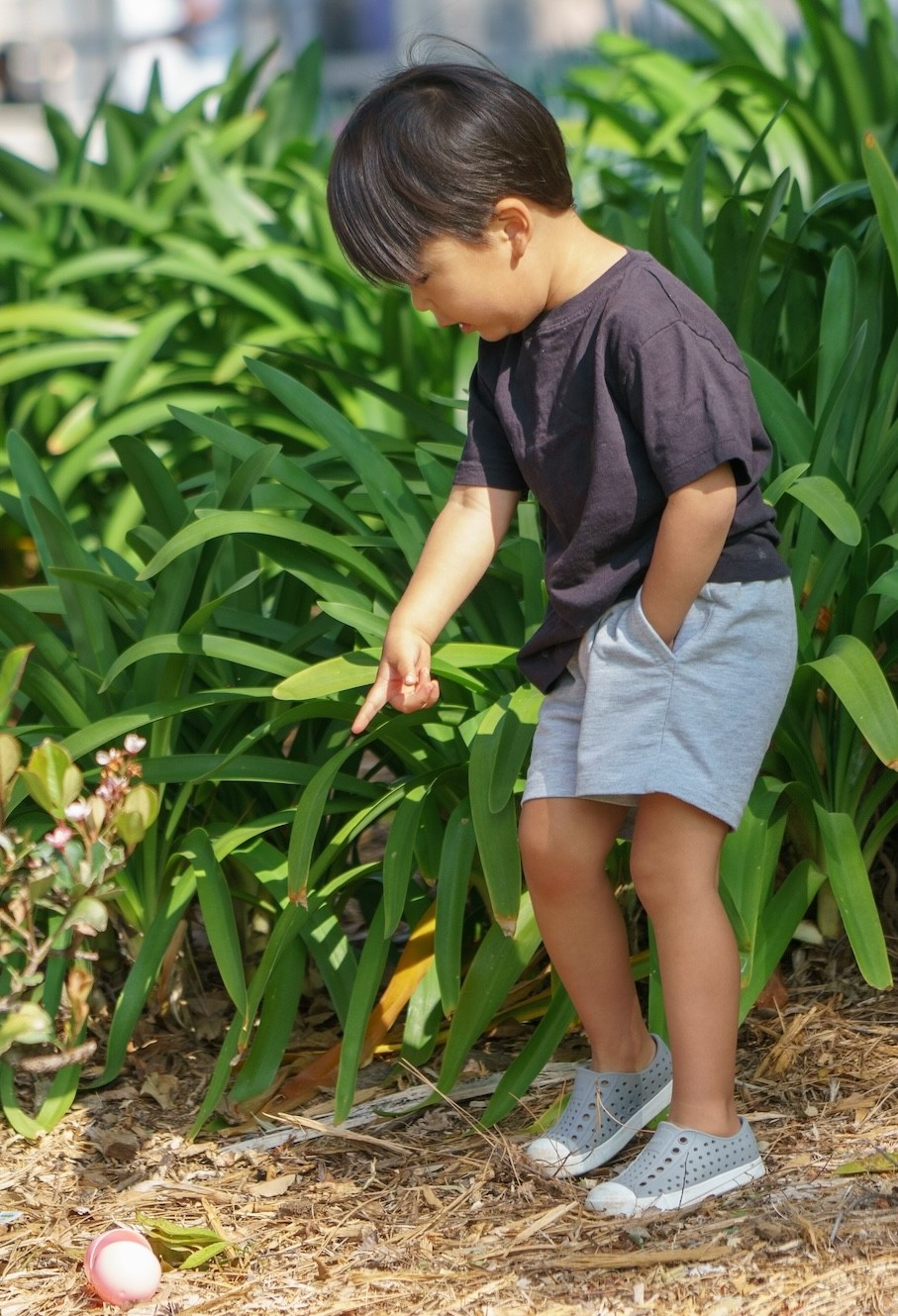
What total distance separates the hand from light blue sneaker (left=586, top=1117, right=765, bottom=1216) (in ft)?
1.78

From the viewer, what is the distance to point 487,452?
1774 millimetres

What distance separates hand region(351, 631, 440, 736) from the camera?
164cm

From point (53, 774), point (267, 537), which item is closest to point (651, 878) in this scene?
point (53, 774)

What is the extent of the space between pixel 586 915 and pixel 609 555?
1.35 ft

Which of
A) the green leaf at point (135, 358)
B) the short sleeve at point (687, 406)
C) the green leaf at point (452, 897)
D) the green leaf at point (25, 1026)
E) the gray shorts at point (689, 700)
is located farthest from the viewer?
the green leaf at point (135, 358)

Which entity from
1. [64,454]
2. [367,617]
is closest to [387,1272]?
[367,617]

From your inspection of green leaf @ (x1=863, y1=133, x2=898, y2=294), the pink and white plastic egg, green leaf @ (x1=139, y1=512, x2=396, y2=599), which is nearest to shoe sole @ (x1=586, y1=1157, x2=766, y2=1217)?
the pink and white plastic egg

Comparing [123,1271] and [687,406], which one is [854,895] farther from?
[123,1271]

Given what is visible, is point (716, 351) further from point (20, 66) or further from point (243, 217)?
point (20, 66)

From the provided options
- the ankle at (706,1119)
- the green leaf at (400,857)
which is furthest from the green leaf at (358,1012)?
the ankle at (706,1119)

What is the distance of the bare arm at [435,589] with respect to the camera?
1.65 m

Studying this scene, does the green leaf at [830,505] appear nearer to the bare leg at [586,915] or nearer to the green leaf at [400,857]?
the bare leg at [586,915]

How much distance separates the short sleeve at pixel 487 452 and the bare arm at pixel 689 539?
0.28 meters

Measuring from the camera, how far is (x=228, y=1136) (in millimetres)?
1930
